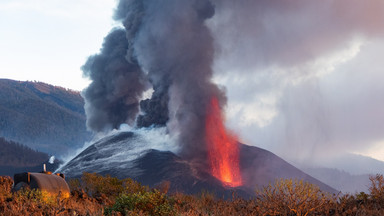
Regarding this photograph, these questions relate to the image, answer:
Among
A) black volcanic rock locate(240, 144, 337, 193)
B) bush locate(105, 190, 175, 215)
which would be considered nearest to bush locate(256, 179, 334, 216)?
bush locate(105, 190, 175, 215)

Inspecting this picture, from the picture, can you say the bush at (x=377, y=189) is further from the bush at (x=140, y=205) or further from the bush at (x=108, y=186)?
the bush at (x=108, y=186)

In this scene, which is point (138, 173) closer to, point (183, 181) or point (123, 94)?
point (183, 181)

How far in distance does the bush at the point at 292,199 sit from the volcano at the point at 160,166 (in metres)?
80.1

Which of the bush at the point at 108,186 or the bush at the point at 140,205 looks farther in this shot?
the bush at the point at 108,186

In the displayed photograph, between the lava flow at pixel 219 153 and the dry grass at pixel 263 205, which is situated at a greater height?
the lava flow at pixel 219 153

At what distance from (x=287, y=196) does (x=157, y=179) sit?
299 feet

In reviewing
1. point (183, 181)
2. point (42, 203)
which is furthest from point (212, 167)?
point (42, 203)

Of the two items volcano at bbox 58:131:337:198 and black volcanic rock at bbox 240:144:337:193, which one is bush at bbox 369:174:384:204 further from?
black volcanic rock at bbox 240:144:337:193

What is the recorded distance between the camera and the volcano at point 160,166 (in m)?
108

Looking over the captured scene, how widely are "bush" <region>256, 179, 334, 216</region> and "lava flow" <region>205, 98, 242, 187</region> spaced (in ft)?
327

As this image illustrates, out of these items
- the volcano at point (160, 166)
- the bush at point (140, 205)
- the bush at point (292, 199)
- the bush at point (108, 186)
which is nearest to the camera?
the bush at point (292, 199)

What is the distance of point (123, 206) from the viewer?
2128 cm

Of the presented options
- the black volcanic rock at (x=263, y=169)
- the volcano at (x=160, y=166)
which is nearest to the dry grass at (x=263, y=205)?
the volcano at (x=160, y=166)

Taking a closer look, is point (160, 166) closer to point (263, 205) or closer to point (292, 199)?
point (263, 205)
